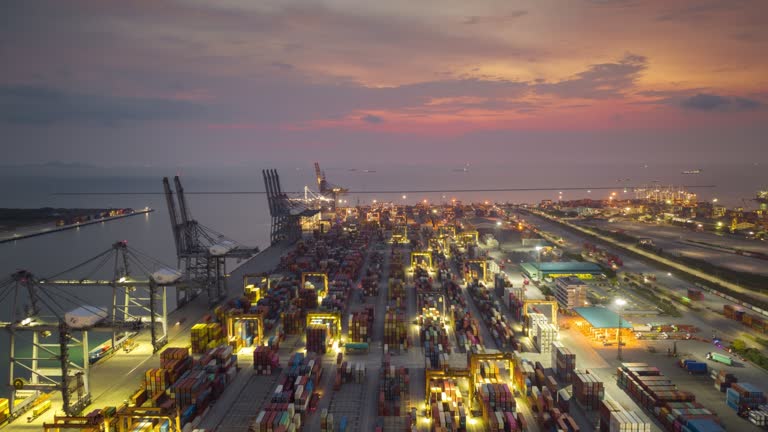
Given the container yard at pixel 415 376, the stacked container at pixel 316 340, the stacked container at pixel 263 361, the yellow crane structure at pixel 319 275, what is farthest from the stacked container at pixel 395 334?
the yellow crane structure at pixel 319 275

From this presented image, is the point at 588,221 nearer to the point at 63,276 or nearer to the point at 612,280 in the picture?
the point at 612,280

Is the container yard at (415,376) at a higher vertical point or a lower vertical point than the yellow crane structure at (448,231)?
lower

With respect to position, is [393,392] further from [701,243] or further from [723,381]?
[701,243]

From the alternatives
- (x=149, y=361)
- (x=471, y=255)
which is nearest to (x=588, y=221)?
(x=471, y=255)

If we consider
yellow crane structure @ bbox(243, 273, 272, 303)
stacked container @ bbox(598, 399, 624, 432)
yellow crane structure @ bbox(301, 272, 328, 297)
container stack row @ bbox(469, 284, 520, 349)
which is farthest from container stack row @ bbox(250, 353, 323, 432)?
yellow crane structure @ bbox(301, 272, 328, 297)

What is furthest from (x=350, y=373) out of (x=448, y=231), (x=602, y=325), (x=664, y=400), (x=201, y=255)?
(x=448, y=231)

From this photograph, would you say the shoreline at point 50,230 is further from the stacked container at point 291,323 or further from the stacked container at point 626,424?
the stacked container at point 626,424
